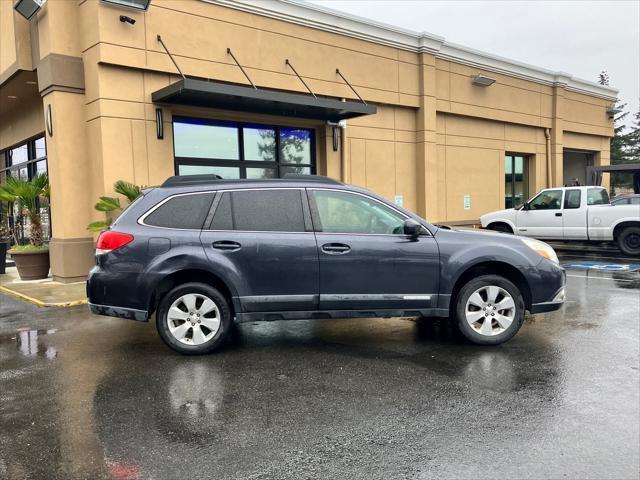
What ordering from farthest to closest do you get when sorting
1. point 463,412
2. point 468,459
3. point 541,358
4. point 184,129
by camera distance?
1. point 184,129
2. point 541,358
3. point 463,412
4. point 468,459

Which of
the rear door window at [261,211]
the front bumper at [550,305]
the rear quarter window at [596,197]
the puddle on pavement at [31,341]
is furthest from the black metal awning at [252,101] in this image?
the front bumper at [550,305]

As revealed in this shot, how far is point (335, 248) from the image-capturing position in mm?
5789

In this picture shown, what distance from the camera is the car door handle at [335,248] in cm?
578

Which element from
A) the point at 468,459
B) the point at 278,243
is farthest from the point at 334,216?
the point at 468,459

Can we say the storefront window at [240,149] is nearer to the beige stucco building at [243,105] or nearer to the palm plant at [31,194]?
the beige stucco building at [243,105]

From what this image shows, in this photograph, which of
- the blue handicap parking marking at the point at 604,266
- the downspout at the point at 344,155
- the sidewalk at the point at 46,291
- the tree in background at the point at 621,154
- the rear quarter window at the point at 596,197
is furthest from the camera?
the tree in background at the point at 621,154

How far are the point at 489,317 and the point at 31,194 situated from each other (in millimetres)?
10049

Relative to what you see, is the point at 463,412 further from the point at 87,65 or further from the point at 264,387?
the point at 87,65

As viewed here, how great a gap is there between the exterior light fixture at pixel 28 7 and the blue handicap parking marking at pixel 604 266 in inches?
514

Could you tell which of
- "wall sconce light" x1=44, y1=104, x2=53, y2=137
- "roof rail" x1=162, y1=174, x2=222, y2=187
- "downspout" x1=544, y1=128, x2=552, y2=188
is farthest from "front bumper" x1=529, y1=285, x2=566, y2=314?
"downspout" x1=544, y1=128, x2=552, y2=188

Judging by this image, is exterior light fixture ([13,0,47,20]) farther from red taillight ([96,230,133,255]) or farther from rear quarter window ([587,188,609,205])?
rear quarter window ([587,188,609,205])

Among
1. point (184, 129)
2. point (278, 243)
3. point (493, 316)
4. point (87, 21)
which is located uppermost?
point (87, 21)

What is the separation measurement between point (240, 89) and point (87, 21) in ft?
11.2

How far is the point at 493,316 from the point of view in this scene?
597cm
